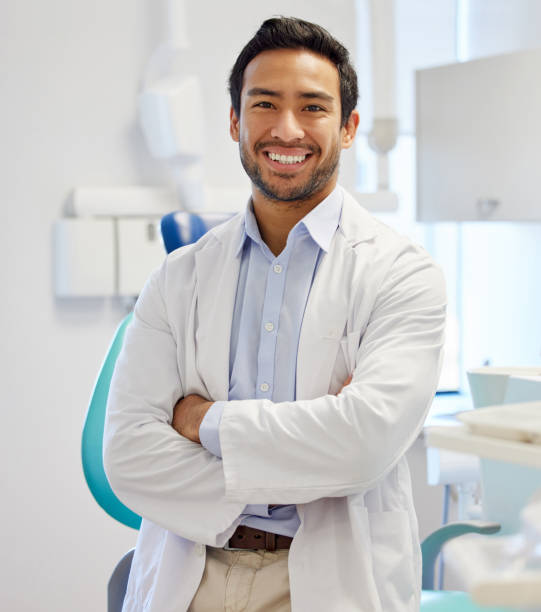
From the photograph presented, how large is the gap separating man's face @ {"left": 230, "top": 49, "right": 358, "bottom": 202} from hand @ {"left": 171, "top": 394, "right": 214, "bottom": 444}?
0.40 meters

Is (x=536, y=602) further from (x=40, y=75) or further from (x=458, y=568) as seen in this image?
(x=40, y=75)

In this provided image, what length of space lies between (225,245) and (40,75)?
48.6 inches

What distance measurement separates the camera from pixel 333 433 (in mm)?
1230

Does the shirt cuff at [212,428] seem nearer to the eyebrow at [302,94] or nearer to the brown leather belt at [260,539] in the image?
the brown leather belt at [260,539]

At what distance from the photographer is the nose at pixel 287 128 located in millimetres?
1449

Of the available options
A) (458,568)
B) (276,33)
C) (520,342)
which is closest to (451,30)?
(520,342)

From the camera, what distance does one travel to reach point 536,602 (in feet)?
1.59

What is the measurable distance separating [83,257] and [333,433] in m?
1.42

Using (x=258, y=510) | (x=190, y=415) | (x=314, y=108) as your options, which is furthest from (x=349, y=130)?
(x=258, y=510)

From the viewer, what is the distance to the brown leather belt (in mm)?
1328

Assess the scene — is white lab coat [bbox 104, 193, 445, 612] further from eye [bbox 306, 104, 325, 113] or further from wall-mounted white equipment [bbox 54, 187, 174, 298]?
wall-mounted white equipment [bbox 54, 187, 174, 298]

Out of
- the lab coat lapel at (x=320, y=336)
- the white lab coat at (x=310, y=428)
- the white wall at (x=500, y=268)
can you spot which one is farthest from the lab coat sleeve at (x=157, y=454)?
the white wall at (x=500, y=268)

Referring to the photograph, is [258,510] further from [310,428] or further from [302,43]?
[302,43]

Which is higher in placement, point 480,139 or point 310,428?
point 480,139
